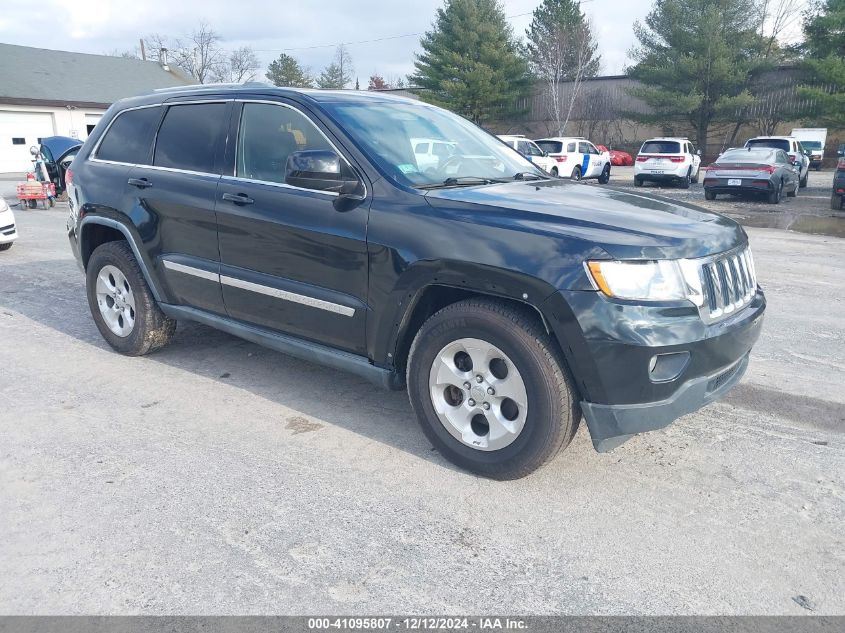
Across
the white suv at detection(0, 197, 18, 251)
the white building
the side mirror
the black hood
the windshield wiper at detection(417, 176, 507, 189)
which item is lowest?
the white suv at detection(0, 197, 18, 251)

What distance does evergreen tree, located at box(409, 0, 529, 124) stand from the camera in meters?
43.3

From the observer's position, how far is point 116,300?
17.4 feet

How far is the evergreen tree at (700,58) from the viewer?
37625mm

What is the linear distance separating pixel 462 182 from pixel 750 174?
16376 mm

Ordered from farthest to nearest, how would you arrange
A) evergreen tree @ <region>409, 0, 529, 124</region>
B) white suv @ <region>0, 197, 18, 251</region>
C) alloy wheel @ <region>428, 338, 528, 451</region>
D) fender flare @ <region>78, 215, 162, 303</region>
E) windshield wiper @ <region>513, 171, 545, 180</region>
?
evergreen tree @ <region>409, 0, 529, 124</region> < white suv @ <region>0, 197, 18, 251</region> < fender flare @ <region>78, 215, 162, 303</region> < windshield wiper @ <region>513, 171, 545, 180</region> < alloy wheel @ <region>428, 338, 528, 451</region>

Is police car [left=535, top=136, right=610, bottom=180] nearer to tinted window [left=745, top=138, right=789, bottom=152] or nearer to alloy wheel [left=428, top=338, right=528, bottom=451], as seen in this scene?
tinted window [left=745, top=138, right=789, bottom=152]

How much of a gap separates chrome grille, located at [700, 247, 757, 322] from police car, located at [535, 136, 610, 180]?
20798 mm

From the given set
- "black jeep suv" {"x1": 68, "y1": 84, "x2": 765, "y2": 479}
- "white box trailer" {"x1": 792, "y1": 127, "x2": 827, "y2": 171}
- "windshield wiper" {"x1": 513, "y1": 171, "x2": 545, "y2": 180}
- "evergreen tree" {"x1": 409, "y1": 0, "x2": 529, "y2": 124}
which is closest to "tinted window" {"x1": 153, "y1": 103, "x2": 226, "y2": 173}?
"black jeep suv" {"x1": 68, "y1": 84, "x2": 765, "y2": 479}

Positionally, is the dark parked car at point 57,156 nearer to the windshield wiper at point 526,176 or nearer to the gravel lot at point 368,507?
the gravel lot at point 368,507

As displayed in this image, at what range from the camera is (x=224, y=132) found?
4.49m

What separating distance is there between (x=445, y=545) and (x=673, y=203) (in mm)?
2334

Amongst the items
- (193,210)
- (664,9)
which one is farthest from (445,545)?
(664,9)

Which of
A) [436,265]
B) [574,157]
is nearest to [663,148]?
[574,157]

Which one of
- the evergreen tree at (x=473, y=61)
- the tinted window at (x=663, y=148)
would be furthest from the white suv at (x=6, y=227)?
the evergreen tree at (x=473, y=61)
